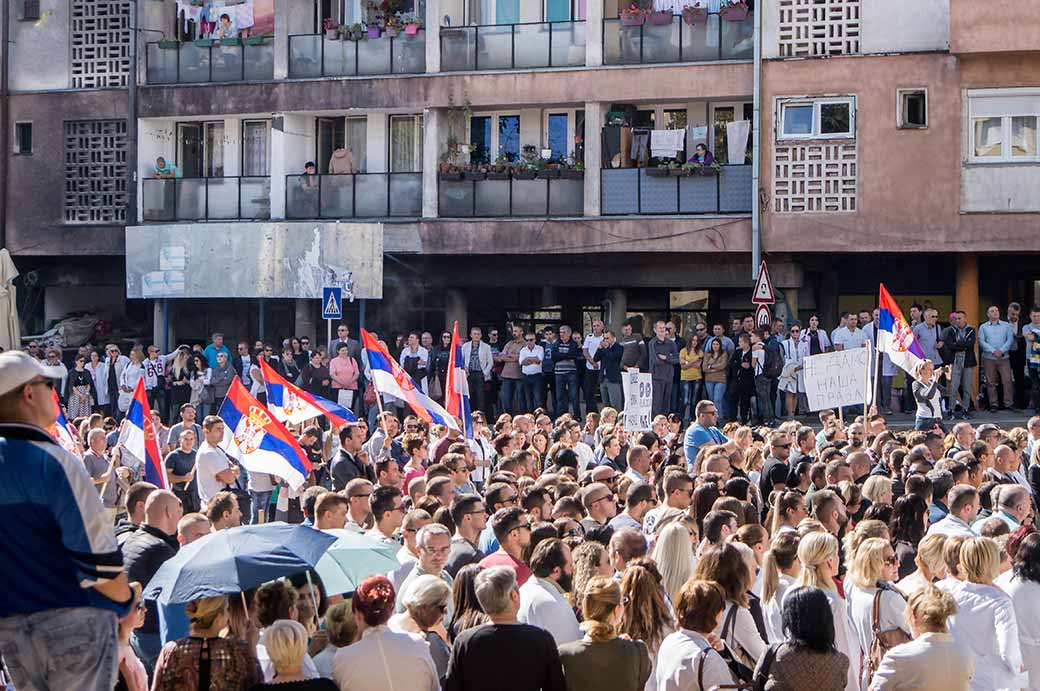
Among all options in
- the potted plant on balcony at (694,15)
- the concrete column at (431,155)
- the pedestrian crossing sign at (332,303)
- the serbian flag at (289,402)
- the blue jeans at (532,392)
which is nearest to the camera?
the serbian flag at (289,402)

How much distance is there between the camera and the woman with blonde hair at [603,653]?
26.0 ft

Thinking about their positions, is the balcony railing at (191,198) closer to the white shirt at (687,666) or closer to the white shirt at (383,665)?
the white shirt at (383,665)

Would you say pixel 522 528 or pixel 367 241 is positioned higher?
pixel 367 241

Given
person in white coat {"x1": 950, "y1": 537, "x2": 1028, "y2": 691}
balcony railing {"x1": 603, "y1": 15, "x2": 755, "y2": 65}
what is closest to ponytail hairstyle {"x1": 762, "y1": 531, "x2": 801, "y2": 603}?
person in white coat {"x1": 950, "y1": 537, "x2": 1028, "y2": 691}

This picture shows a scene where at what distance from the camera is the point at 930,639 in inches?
312

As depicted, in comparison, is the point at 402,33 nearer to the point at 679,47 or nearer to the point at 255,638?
the point at 679,47

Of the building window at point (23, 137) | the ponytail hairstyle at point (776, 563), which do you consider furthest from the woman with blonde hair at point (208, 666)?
the building window at point (23, 137)

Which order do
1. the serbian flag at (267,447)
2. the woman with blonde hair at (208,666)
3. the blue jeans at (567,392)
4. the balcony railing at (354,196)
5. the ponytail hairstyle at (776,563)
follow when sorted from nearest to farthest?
the woman with blonde hair at (208,666), the ponytail hairstyle at (776,563), the serbian flag at (267,447), the blue jeans at (567,392), the balcony railing at (354,196)

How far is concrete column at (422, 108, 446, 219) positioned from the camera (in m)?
34.4

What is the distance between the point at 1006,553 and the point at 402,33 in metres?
26.2

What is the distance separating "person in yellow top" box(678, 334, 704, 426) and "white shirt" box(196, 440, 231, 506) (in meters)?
13.3

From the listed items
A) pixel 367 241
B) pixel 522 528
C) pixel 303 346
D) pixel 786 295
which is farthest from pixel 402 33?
pixel 522 528

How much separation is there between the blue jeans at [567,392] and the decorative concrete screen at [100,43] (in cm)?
1311

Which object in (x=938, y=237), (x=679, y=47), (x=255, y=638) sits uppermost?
(x=679, y=47)
